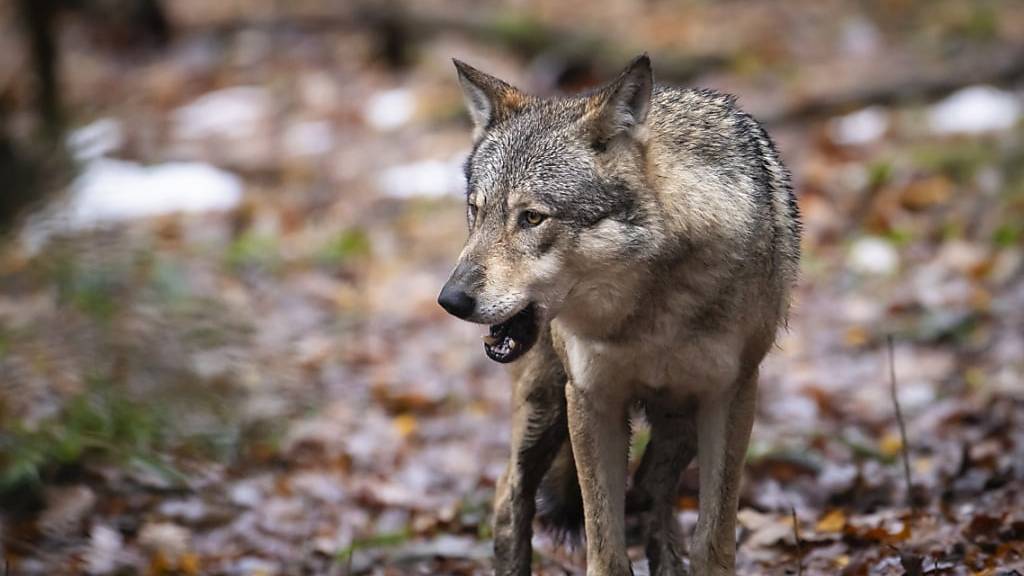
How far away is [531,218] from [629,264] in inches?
16.0

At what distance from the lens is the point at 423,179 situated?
1377 cm

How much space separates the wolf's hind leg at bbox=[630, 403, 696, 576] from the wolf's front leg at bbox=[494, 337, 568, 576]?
417 mm

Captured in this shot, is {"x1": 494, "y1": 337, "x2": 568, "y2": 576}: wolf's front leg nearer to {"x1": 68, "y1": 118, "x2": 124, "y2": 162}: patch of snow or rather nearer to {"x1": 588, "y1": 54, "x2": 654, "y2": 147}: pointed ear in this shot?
{"x1": 588, "y1": 54, "x2": 654, "y2": 147}: pointed ear

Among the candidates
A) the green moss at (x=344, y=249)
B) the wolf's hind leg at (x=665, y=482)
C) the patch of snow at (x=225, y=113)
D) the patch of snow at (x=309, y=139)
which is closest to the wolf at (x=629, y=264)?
the wolf's hind leg at (x=665, y=482)

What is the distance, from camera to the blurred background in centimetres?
662

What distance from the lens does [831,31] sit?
16.3 meters

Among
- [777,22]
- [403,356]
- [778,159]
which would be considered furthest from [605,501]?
[777,22]

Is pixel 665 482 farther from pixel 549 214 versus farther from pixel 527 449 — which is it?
pixel 549 214

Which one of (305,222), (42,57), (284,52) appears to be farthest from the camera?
(284,52)

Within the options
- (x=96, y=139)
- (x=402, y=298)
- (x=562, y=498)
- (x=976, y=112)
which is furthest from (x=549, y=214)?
(x=976, y=112)

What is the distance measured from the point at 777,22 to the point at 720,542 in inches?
528

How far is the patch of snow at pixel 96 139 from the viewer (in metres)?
7.36

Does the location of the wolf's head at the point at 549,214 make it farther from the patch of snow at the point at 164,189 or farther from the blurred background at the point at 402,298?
the patch of snow at the point at 164,189

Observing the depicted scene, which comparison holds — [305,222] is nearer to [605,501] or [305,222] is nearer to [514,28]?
[514,28]
